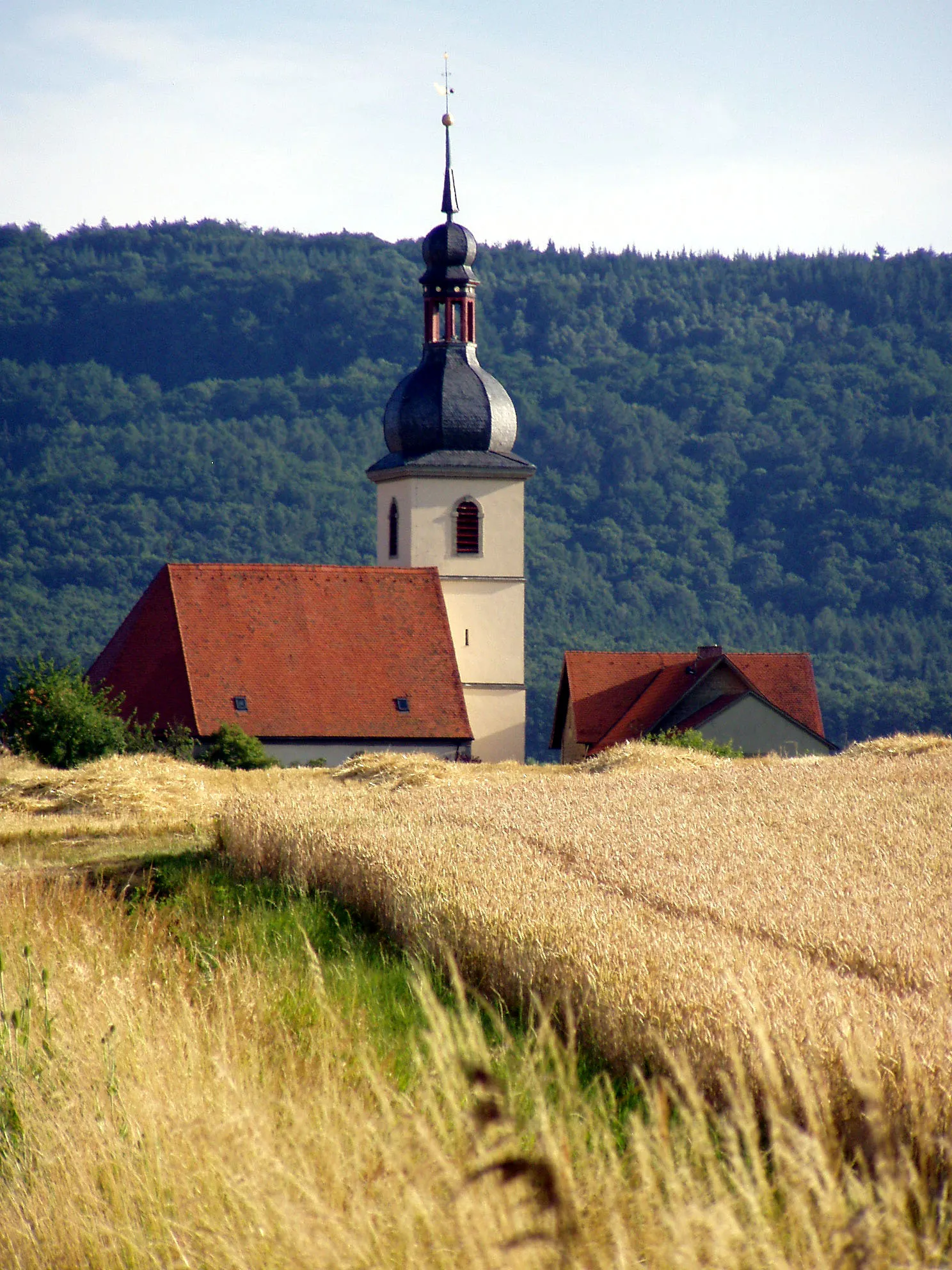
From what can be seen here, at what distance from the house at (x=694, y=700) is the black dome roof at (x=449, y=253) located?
425 inches

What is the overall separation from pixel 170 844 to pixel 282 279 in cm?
12321

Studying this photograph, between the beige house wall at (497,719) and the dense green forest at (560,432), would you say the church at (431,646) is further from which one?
the dense green forest at (560,432)

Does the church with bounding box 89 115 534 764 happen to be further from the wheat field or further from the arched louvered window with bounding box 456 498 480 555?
the wheat field

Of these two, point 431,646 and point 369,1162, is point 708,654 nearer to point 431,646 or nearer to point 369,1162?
point 431,646

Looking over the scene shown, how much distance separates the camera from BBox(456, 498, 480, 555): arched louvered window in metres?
44.9

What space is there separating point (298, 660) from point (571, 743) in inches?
385

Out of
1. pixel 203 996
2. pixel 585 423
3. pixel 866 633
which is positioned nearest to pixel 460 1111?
pixel 203 996

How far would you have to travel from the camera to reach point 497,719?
4453 centimetres

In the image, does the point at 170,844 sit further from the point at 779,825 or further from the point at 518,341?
the point at 518,341

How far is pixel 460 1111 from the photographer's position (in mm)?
4230

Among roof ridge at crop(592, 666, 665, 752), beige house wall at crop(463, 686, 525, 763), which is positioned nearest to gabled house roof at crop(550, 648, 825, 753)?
roof ridge at crop(592, 666, 665, 752)

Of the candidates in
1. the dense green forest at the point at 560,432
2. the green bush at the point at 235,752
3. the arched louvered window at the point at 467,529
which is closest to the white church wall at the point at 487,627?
the arched louvered window at the point at 467,529

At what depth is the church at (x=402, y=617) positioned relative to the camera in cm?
3791

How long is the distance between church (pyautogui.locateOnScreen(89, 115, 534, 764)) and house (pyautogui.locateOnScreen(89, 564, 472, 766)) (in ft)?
0.13
